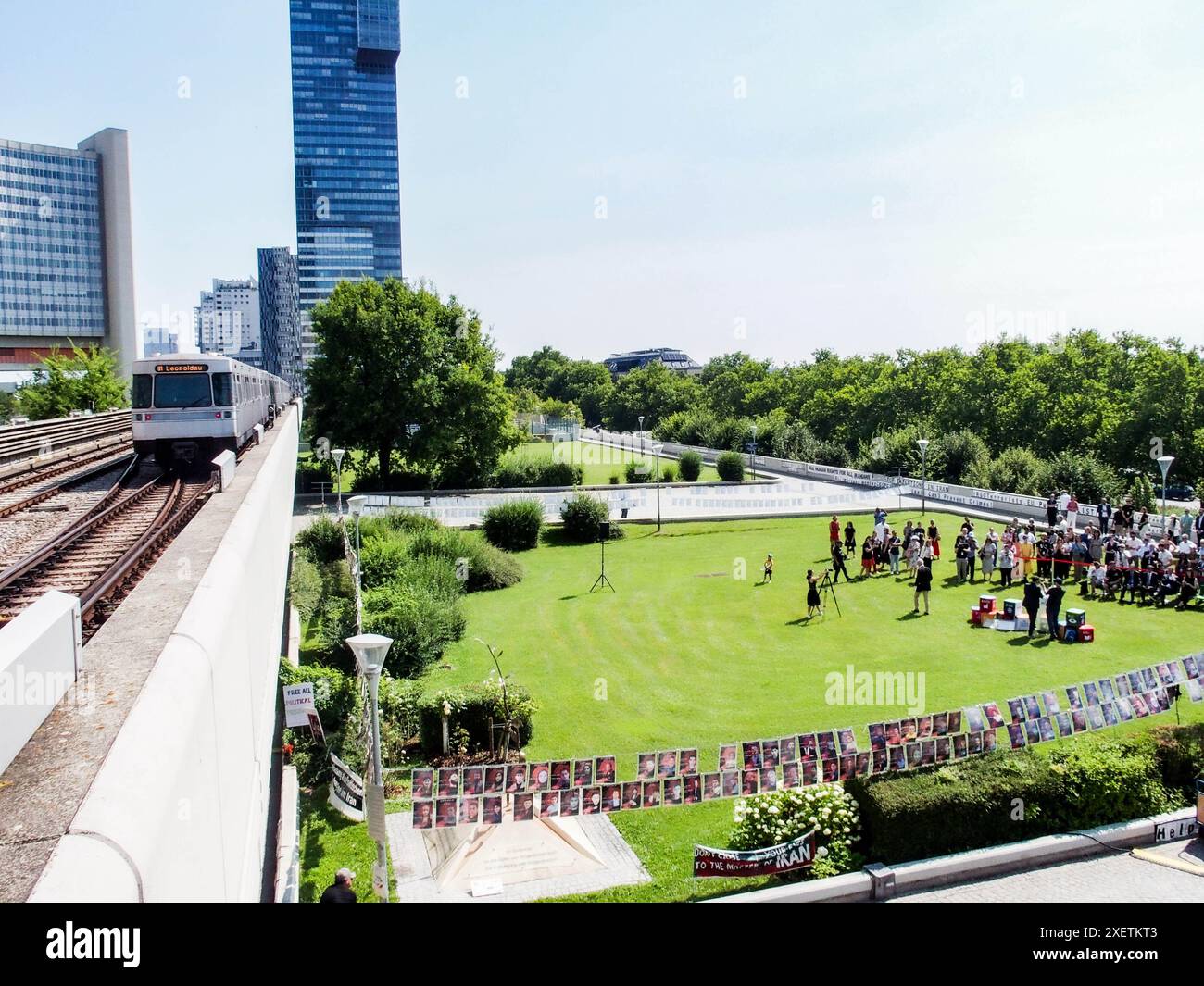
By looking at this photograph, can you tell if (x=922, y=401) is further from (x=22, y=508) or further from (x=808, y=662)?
(x=22, y=508)

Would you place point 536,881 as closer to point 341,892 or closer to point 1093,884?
point 341,892

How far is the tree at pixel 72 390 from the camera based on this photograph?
175 ft

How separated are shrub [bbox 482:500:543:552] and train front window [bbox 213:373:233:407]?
559 inches

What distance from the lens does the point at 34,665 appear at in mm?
4664

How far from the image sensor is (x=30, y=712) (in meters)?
4.56

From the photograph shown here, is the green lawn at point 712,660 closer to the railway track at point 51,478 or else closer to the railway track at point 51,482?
the railway track at point 51,482

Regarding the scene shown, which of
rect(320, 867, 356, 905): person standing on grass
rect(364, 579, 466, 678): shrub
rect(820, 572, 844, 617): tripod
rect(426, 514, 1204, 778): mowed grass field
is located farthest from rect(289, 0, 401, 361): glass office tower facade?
rect(320, 867, 356, 905): person standing on grass

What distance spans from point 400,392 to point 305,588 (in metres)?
23.3

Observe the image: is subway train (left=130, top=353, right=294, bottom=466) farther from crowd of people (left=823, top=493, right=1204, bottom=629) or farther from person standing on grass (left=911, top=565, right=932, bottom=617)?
person standing on grass (left=911, top=565, right=932, bottom=617)

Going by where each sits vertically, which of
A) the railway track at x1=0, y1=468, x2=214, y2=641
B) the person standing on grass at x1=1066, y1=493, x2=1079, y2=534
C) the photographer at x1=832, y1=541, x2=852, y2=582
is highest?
the railway track at x1=0, y1=468, x2=214, y2=641

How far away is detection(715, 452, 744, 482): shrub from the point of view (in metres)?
52.0

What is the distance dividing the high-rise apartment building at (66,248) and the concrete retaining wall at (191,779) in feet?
406

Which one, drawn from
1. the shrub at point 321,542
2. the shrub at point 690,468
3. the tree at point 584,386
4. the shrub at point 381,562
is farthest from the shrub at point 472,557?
the tree at point 584,386
